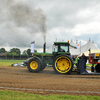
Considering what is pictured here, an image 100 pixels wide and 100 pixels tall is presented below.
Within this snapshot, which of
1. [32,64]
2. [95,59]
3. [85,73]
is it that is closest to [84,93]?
[85,73]

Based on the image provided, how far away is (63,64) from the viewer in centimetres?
822

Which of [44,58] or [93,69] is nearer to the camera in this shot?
[93,69]

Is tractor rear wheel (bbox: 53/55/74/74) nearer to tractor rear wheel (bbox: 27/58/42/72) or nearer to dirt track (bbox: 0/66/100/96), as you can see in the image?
tractor rear wheel (bbox: 27/58/42/72)

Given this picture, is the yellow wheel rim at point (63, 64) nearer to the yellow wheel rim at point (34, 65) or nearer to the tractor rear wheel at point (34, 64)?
the tractor rear wheel at point (34, 64)

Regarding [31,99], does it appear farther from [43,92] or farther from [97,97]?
[97,97]

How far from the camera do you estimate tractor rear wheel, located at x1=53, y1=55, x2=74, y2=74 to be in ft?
26.7

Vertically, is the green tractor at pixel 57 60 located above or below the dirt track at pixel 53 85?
above

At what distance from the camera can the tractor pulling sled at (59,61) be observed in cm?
811

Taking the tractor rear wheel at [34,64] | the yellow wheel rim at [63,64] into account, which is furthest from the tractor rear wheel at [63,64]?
the tractor rear wheel at [34,64]

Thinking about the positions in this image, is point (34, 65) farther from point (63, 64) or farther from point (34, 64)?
point (63, 64)

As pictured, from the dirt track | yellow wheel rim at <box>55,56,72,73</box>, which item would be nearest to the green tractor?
yellow wheel rim at <box>55,56,72,73</box>

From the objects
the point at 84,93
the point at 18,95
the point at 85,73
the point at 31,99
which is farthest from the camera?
the point at 85,73

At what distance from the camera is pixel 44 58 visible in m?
9.33

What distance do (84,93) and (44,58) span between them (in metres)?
5.39
